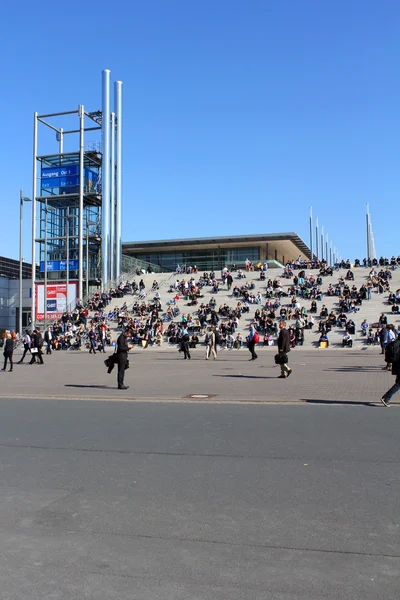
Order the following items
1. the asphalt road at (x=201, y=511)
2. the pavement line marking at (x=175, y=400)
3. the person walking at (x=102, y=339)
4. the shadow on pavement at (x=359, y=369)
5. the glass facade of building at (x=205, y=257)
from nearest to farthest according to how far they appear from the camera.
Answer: the asphalt road at (x=201, y=511) → the pavement line marking at (x=175, y=400) → the shadow on pavement at (x=359, y=369) → the person walking at (x=102, y=339) → the glass facade of building at (x=205, y=257)

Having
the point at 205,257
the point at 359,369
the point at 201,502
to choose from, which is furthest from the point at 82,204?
the point at 201,502

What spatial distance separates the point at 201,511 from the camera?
5.31 metres

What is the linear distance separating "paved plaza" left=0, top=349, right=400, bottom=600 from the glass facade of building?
5837 centimetres

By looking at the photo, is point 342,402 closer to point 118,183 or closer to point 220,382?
point 220,382

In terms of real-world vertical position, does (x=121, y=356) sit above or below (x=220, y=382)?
above

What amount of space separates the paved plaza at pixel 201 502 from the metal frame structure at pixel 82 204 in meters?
45.9

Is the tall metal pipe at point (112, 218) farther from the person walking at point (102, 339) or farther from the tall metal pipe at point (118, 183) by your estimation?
A: the person walking at point (102, 339)

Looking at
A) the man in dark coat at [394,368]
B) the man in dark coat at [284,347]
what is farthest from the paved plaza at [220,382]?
the man in dark coat at [394,368]

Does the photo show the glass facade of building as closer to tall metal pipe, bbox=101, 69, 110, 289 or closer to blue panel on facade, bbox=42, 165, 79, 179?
tall metal pipe, bbox=101, 69, 110, 289

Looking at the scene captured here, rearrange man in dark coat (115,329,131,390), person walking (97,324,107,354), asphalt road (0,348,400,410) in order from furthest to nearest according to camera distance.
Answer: person walking (97,324,107,354)
man in dark coat (115,329,131,390)
asphalt road (0,348,400,410)

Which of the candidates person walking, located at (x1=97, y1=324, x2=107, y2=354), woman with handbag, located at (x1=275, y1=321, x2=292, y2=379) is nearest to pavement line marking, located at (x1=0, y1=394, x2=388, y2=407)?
woman with handbag, located at (x1=275, y1=321, x2=292, y2=379)

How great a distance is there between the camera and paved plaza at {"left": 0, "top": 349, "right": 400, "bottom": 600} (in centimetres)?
391

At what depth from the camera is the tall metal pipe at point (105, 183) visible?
5600 cm

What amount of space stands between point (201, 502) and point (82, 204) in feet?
175
